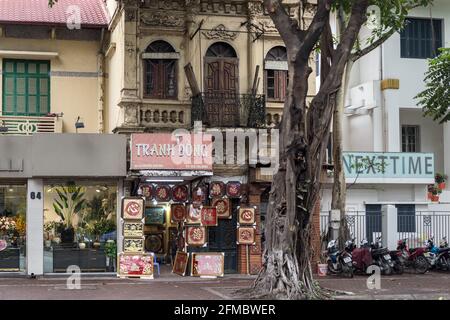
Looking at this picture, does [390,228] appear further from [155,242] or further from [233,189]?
[155,242]

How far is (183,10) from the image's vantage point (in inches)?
901

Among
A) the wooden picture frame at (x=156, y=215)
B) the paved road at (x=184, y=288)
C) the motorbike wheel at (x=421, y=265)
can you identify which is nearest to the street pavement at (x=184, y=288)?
the paved road at (x=184, y=288)

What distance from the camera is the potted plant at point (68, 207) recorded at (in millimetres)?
21844

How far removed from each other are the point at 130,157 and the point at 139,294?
16.2 feet

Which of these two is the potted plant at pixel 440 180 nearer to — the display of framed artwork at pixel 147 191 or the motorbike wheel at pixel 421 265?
the motorbike wheel at pixel 421 265

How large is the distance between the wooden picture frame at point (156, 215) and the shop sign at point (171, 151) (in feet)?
19.3

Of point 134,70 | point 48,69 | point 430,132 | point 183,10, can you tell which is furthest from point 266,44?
point 430,132

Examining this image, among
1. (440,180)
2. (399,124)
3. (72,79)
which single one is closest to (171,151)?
(72,79)

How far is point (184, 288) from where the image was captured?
1892 cm

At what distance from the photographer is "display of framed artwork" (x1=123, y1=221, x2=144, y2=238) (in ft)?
69.2

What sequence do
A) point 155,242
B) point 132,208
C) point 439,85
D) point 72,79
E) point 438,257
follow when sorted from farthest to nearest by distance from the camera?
point 155,242, point 72,79, point 439,85, point 438,257, point 132,208

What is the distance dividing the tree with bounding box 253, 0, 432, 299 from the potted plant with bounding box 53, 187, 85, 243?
699 centimetres

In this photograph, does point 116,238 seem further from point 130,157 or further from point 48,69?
point 48,69

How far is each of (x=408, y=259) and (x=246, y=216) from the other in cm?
548
